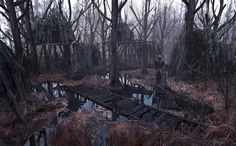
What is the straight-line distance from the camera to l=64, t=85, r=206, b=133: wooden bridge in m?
5.86

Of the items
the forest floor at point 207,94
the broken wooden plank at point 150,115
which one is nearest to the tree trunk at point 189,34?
the forest floor at point 207,94

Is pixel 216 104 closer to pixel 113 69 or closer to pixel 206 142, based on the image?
pixel 206 142

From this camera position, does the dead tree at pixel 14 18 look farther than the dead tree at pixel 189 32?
No

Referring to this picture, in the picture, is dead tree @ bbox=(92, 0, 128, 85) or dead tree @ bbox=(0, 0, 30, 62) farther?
dead tree @ bbox=(92, 0, 128, 85)

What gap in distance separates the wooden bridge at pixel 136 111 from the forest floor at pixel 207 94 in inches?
18.0

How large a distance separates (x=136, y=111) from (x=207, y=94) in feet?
10.4

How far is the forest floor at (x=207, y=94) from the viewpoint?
5273 millimetres

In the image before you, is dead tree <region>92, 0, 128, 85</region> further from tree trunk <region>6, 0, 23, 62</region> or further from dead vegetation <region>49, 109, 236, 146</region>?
dead vegetation <region>49, 109, 236, 146</region>

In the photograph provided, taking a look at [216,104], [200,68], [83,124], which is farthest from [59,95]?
[200,68]

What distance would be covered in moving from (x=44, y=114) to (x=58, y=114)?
1.34 feet

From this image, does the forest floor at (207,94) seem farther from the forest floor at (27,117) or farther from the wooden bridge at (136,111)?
the forest floor at (27,117)

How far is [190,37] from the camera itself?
34.6 ft

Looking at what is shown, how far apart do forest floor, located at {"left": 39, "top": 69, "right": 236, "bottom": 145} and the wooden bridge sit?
0.46 m

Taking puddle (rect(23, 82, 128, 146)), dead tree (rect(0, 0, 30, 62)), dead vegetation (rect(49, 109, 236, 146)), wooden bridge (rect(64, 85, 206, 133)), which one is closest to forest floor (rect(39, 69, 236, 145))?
dead vegetation (rect(49, 109, 236, 146))
